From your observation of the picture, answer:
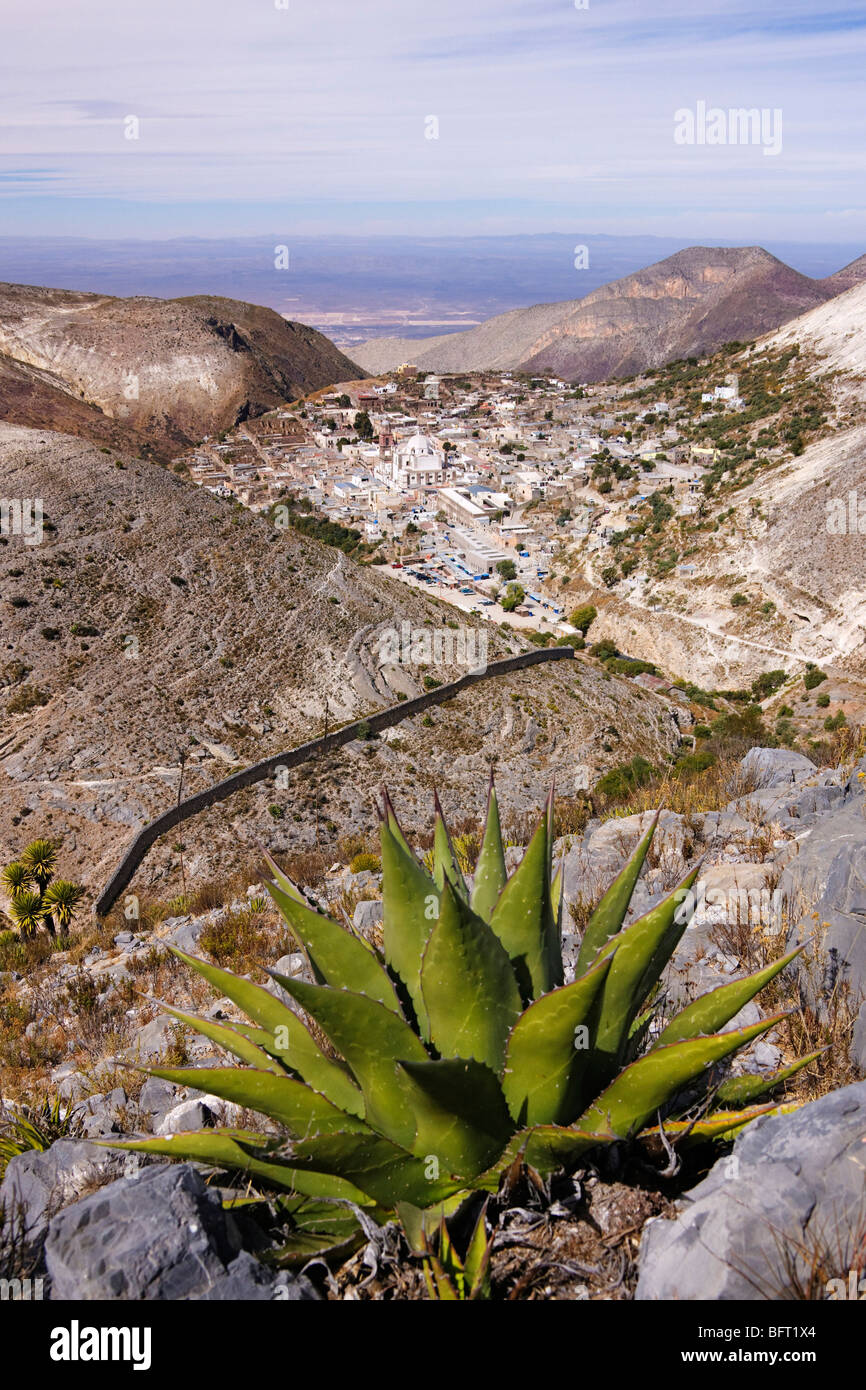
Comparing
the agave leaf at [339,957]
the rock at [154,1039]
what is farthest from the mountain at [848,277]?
the agave leaf at [339,957]

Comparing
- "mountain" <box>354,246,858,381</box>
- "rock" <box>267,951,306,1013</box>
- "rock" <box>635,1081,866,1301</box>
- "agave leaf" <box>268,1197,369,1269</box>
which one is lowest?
"rock" <box>267,951,306,1013</box>

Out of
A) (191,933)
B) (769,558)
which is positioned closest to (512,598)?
(769,558)

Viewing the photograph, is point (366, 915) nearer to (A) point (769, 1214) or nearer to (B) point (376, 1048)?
(B) point (376, 1048)

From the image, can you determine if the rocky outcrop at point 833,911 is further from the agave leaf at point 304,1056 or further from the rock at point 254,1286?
the rock at point 254,1286

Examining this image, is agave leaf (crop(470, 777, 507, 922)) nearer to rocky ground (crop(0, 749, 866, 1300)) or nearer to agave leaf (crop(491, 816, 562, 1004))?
agave leaf (crop(491, 816, 562, 1004))

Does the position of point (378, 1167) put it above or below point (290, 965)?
above

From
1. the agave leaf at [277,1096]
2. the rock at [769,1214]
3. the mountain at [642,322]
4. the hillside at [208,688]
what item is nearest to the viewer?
the rock at [769,1214]

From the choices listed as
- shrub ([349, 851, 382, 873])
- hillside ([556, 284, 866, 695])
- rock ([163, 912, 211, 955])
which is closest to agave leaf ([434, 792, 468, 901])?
rock ([163, 912, 211, 955])
